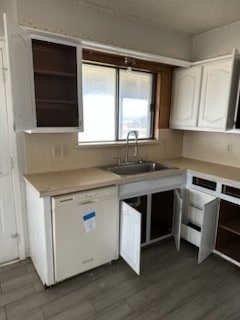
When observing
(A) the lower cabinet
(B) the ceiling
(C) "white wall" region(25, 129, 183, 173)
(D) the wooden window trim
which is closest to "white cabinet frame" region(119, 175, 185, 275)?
(A) the lower cabinet

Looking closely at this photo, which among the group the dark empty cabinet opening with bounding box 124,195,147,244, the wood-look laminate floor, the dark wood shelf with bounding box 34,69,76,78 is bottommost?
the wood-look laminate floor

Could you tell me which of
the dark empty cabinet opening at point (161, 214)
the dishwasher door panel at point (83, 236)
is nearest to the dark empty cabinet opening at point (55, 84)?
the dishwasher door panel at point (83, 236)

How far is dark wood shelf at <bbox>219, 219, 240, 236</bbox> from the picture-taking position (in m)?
2.27

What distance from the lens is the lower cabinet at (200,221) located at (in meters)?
2.23

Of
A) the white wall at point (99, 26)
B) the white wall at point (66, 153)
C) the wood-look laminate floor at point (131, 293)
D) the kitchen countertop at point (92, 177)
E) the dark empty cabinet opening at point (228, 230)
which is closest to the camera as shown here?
the wood-look laminate floor at point (131, 293)

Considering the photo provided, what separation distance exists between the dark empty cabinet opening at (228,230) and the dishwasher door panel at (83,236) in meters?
1.13

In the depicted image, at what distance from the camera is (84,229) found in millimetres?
1947

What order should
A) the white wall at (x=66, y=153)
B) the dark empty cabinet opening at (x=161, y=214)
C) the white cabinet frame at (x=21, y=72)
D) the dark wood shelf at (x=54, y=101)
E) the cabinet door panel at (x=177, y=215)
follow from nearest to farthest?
the white cabinet frame at (x=21, y=72), the dark wood shelf at (x=54, y=101), the white wall at (x=66, y=153), the cabinet door panel at (x=177, y=215), the dark empty cabinet opening at (x=161, y=214)

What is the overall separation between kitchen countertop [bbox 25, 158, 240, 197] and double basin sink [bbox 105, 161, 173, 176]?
0.17 metres

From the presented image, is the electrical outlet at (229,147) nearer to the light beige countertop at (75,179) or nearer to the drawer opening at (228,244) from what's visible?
the light beige countertop at (75,179)

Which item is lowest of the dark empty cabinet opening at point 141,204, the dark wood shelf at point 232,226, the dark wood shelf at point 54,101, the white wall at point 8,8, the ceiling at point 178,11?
the dark wood shelf at point 232,226

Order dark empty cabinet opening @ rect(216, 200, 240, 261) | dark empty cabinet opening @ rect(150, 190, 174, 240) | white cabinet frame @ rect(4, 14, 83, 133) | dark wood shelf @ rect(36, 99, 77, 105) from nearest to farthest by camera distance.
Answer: white cabinet frame @ rect(4, 14, 83, 133)
dark wood shelf @ rect(36, 99, 77, 105)
dark empty cabinet opening @ rect(216, 200, 240, 261)
dark empty cabinet opening @ rect(150, 190, 174, 240)

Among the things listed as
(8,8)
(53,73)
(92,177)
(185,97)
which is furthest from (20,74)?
(185,97)

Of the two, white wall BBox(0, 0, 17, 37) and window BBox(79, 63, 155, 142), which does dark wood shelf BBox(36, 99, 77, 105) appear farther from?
white wall BBox(0, 0, 17, 37)
